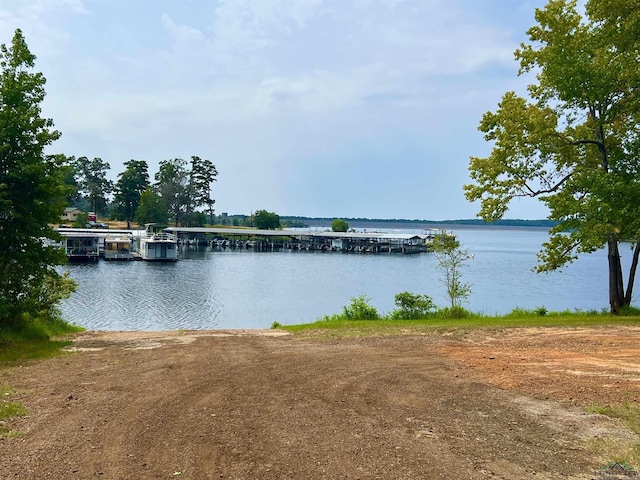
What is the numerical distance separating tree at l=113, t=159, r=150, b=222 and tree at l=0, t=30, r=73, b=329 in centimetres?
10396

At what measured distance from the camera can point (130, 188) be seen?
368 feet

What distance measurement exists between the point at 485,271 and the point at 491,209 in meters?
48.4

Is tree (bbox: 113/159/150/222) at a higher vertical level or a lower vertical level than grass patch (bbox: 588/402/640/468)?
higher

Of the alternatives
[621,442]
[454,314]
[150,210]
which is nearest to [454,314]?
[454,314]

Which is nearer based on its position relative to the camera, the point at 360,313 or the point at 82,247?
the point at 360,313

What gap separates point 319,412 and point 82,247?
6978 centimetres

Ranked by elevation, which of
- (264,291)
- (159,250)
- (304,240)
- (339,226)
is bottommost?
(264,291)

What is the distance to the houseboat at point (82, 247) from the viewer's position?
67.9 meters

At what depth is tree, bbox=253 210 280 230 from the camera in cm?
13262

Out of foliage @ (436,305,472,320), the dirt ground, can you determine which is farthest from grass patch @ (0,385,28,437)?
foliage @ (436,305,472,320)

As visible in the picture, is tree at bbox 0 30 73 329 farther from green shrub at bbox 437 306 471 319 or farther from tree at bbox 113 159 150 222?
tree at bbox 113 159 150 222

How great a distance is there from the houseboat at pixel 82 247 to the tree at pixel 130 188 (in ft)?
139

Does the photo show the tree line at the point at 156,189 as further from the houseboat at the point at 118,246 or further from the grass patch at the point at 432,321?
the grass patch at the point at 432,321

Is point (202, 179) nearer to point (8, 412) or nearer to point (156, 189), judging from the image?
point (156, 189)
